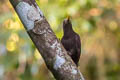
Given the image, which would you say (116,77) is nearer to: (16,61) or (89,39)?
(89,39)

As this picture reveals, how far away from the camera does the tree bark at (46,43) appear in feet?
6.04

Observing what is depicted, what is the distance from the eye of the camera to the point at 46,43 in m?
1.85

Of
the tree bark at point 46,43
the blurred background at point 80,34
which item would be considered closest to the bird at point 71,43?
the tree bark at point 46,43

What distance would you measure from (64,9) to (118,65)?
192 cm

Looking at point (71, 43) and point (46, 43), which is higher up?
point (46, 43)

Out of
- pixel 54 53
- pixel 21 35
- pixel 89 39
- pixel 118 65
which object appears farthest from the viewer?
pixel 118 65

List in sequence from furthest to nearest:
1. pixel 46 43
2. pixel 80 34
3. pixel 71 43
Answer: pixel 80 34 < pixel 71 43 < pixel 46 43

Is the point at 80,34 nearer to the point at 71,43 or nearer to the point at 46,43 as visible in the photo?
the point at 71,43

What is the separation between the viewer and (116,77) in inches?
212

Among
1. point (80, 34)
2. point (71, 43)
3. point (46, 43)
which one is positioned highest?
point (46, 43)

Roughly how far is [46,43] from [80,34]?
2287 millimetres

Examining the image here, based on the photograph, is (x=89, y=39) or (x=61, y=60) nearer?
(x=61, y=60)

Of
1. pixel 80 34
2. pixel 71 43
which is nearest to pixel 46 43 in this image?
pixel 71 43

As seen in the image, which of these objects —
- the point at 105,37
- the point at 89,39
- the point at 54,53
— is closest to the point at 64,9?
the point at 89,39
